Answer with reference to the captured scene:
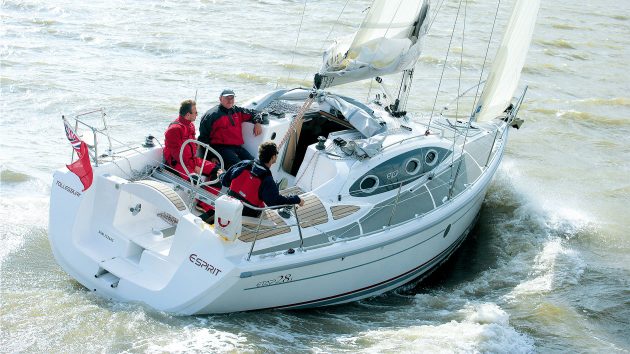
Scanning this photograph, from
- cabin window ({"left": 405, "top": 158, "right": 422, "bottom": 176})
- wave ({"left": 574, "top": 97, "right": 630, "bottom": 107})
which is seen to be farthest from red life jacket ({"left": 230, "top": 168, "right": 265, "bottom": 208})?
wave ({"left": 574, "top": 97, "right": 630, "bottom": 107})

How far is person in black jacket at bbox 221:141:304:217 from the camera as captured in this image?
24.0 ft

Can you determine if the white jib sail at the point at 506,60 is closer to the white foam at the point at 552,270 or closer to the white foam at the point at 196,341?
the white foam at the point at 552,270

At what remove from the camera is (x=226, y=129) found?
8.89 m

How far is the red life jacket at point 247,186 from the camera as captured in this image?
24.3 feet

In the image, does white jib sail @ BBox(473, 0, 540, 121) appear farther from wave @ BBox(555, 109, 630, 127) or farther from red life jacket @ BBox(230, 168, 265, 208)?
wave @ BBox(555, 109, 630, 127)

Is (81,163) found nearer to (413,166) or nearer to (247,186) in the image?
(247,186)

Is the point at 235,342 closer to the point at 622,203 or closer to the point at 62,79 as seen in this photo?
the point at 622,203

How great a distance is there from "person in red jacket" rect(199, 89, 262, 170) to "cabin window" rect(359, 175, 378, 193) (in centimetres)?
143

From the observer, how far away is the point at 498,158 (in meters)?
10.5

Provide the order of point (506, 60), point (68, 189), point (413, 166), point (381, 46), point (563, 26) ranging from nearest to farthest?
point (68, 189) < point (413, 166) < point (381, 46) < point (506, 60) < point (563, 26)

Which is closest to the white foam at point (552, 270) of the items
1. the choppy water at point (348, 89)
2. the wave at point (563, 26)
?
the choppy water at point (348, 89)

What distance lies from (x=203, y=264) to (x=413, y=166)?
3066 millimetres

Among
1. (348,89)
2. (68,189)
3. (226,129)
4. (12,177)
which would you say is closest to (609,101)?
(348,89)

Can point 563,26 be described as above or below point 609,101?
above
